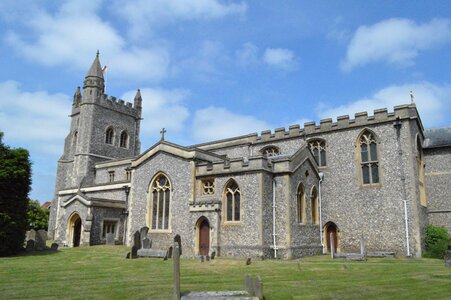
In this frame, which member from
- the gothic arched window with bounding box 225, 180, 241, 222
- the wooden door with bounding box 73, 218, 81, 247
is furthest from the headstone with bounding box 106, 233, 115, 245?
the gothic arched window with bounding box 225, 180, 241, 222

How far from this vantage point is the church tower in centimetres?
4197

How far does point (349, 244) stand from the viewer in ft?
79.8

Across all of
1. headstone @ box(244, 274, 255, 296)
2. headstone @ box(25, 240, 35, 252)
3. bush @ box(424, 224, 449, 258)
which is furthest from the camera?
headstone @ box(25, 240, 35, 252)

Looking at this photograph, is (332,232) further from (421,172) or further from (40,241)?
(40,241)

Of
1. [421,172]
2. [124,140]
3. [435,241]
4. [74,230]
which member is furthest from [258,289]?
[124,140]

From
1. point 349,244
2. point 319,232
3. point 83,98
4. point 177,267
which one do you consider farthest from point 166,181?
point 83,98

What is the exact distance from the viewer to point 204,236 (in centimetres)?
2278

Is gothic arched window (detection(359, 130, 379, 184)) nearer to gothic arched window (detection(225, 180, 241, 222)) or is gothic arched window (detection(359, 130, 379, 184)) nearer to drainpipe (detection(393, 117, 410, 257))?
drainpipe (detection(393, 117, 410, 257))

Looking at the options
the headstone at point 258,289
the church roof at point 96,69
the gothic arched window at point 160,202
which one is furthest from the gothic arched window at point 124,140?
the headstone at point 258,289

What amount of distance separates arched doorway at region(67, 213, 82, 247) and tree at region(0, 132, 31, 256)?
6.40 metres

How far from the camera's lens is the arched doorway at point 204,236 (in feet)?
73.8

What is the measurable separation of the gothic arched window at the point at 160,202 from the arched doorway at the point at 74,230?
783 centimetres

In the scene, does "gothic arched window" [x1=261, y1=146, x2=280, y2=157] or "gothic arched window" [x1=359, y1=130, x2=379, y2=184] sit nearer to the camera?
"gothic arched window" [x1=359, y1=130, x2=379, y2=184]

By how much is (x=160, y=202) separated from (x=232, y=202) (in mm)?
5738
